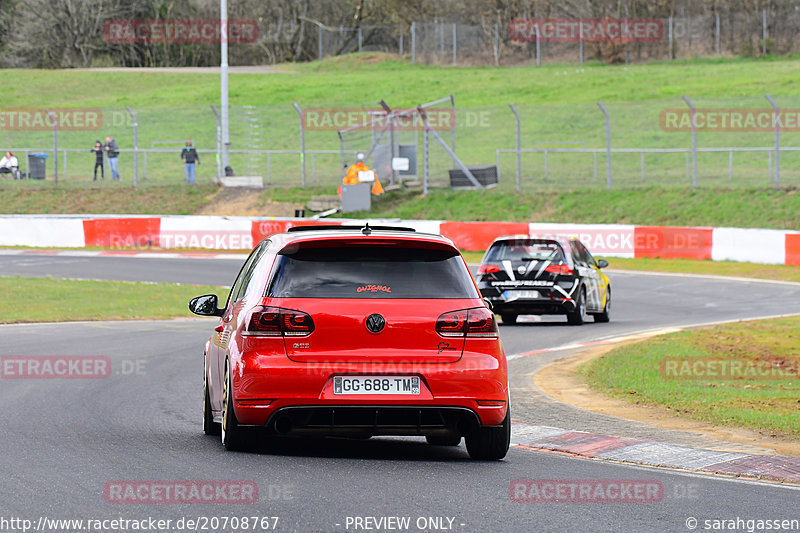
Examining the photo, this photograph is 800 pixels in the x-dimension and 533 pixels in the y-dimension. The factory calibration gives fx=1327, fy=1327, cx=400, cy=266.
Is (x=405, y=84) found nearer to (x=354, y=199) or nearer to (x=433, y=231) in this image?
(x=354, y=199)

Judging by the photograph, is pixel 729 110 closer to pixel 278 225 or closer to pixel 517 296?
pixel 278 225

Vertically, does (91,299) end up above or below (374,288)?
below

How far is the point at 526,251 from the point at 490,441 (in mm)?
11659

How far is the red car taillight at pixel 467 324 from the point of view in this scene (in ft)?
27.2

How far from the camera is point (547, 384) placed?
1375cm

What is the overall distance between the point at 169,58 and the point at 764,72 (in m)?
47.1

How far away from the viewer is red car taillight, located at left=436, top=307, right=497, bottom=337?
829 cm

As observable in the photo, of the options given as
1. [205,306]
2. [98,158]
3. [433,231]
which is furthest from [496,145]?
[205,306]

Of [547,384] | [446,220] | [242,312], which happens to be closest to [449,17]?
[446,220]

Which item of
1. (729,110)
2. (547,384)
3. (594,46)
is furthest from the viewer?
(594,46)

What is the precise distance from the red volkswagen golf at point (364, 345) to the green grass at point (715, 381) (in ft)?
10.9

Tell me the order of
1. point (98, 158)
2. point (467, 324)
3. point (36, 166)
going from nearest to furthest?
point (467, 324)
point (98, 158)
point (36, 166)

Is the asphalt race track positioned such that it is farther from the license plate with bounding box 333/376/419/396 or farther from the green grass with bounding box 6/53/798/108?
the green grass with bounding box 6/53/798/108

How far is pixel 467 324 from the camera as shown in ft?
27.4
